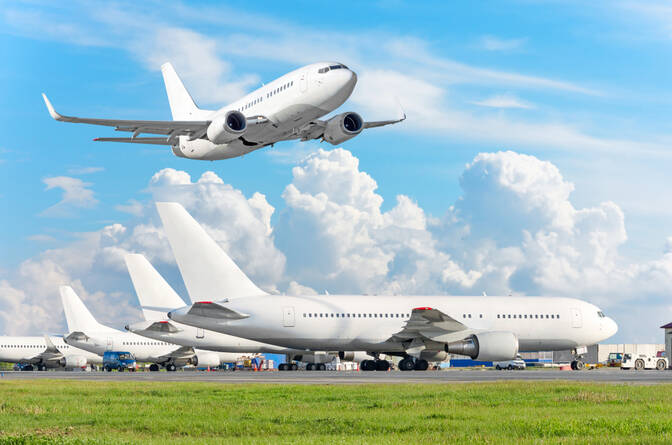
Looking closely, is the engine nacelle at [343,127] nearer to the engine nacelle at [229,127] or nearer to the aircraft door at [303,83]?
the aircraft door at [303,83]

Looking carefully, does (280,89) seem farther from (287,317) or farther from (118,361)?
(118,361)

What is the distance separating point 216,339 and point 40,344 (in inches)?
1874

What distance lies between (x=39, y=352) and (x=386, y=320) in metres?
58.8

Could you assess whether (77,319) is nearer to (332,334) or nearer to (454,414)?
(332,334)

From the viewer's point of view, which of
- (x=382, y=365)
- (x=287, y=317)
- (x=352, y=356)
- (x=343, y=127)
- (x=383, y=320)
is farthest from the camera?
(x=352, y=356)

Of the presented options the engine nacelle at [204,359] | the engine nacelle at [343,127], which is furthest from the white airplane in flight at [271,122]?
the engine nacelle at [204,359]

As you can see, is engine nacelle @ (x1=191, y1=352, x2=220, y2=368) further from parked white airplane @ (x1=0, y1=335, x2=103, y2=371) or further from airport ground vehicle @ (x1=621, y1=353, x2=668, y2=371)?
airport ground vehicle @ (x1=621, y1=353, x2=668, y2=371)

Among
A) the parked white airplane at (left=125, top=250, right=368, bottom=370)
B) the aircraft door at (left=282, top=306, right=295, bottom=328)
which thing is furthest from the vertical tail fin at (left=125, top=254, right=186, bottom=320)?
the aircraft door at (left=282, top=306, right=295, bottom=328)

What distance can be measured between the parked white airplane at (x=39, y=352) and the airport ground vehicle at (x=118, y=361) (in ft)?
49.3

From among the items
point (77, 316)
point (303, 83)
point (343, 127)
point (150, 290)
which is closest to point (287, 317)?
point (343, 127)

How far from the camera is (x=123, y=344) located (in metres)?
81.7

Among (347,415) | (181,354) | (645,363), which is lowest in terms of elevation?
(347,415)

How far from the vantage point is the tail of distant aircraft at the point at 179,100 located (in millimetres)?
55694

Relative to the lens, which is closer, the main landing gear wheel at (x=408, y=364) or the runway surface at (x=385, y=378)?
the runway surface at (x=385, y=378)
